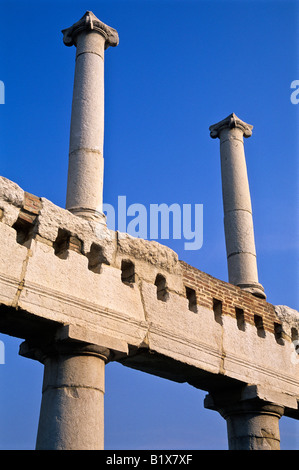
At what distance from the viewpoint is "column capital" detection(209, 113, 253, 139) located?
1258 centimetres

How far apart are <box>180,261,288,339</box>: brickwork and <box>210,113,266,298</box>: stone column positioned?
17.5 inches

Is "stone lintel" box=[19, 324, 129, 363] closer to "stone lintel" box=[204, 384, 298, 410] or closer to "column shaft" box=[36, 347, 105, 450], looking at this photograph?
"column shaft" box=[36, 347, 105, 450]

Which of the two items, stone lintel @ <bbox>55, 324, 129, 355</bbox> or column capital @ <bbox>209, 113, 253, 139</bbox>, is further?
column capital @ <bbox>209, 113, 253, 139</bbox>

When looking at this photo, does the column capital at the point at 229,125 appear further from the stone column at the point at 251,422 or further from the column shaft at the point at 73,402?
the column shaft at the point at 73,402

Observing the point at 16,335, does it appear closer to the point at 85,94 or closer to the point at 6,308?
the point at 6,308

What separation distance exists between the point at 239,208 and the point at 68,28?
4.60 meters

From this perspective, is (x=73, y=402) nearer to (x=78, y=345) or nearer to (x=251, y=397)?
(x=78, y=345)

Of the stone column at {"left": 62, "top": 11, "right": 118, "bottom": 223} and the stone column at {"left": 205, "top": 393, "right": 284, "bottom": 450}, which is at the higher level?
the stone column at {"left": 62, "top": 11, "right": 118, "bottom": 223}

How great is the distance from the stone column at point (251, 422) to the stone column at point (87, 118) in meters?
3.77

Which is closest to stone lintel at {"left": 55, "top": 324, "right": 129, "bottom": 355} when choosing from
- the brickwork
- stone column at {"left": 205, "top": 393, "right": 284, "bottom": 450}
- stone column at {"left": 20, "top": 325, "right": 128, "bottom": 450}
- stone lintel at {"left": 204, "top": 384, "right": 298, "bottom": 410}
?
stone column at {"left": 20, "top": 325, "right": 128, "bottom": 450}

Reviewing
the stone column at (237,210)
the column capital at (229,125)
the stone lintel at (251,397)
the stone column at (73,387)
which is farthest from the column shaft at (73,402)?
the column capital at (229,125)

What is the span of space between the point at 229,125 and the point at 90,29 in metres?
3.75

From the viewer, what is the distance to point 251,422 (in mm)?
9648

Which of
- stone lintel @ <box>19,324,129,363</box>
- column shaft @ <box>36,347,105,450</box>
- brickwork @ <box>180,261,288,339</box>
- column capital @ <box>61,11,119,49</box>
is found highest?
column capital @ <box>61,11,119,49</box>
